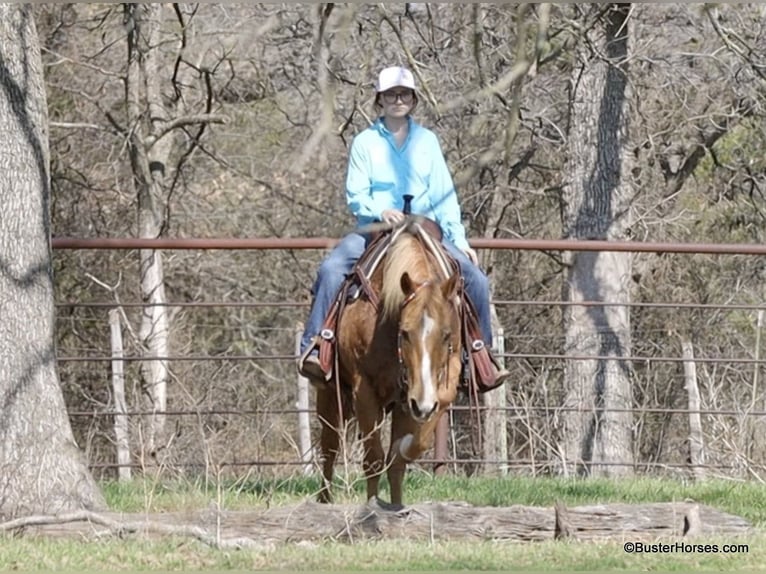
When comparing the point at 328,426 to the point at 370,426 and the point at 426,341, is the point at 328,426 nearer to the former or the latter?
the point at 370,426

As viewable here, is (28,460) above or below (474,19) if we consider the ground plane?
below

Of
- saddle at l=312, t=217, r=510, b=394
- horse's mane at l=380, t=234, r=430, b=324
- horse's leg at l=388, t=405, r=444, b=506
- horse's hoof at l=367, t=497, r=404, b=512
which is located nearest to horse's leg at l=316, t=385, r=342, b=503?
saddle at l=312, t=217, r=510, b=394

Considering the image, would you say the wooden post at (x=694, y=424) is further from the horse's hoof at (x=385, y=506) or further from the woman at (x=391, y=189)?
the horse's hoof at (x=385, y=506)

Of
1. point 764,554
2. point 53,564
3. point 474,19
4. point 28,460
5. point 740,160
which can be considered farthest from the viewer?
point 740,160

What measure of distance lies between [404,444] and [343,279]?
96 cm

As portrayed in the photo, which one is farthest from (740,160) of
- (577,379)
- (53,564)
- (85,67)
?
(53,564)

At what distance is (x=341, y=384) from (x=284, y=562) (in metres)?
2.14

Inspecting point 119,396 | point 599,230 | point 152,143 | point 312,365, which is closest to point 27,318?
point 312,365

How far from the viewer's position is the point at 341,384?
7.91 metres

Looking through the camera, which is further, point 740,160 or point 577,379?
point 740,160

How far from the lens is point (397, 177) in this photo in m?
7.88

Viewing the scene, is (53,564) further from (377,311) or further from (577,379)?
(577,379)

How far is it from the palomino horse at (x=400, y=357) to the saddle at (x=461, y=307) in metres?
0.04

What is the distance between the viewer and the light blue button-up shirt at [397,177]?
780cm
